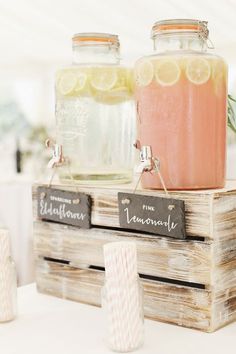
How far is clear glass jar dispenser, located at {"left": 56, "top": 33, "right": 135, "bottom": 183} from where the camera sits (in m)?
1.17

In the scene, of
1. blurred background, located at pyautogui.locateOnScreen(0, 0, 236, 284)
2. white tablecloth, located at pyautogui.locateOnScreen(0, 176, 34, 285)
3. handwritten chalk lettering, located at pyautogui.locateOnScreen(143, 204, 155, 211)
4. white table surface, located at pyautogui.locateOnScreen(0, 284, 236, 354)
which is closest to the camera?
white table surface, located at pyautogui.locateOnScreen(0, 284, 236, 354)

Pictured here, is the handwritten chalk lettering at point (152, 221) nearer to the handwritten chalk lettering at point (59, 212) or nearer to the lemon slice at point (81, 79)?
the handwritten chalk lettering at point (59, 212)

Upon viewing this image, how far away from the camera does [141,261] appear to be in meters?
1.09

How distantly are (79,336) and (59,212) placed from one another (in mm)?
297

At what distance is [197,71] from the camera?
3.35 feet

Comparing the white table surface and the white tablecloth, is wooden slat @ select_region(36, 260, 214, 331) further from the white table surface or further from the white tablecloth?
the white tablecloth

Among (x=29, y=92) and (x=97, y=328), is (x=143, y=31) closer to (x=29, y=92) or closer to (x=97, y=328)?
(x=97, y=328)

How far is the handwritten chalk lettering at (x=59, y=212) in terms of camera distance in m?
1.17

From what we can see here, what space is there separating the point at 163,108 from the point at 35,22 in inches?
121

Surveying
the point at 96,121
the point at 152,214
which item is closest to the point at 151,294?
the point at 152,214

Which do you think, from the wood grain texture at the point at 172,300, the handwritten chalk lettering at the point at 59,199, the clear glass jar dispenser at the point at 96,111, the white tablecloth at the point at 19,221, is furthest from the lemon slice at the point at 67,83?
the white tablecloth at the point at 19,221

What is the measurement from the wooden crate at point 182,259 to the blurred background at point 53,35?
0.34 metres

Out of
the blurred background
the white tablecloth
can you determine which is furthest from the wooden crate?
the white tablecloth

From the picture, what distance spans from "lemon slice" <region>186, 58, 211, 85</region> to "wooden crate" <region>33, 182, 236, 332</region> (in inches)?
8.0
